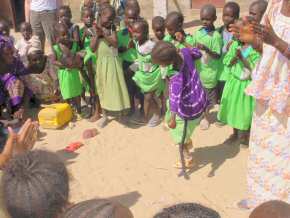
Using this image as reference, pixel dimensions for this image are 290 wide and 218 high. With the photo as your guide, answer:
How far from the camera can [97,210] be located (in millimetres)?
1746

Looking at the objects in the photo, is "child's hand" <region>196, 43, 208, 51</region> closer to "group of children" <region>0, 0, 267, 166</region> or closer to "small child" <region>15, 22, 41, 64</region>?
"group of children" <region>0, 0, 267, 166</region>

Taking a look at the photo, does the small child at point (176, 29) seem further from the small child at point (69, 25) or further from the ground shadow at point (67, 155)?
the ground shadow at point (67, 155)

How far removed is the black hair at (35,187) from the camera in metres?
1.89

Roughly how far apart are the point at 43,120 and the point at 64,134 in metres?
0.38

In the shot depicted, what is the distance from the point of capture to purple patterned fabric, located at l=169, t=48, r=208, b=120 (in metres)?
4.28

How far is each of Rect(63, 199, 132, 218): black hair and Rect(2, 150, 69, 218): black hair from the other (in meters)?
0.14

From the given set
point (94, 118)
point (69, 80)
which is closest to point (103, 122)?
point (94, 118)

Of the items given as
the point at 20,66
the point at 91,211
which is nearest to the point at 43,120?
the point at 20,66

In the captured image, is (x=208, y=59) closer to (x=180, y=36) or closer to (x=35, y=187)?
(x=180, y=36)

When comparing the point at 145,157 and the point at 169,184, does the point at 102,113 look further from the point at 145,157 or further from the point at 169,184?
the point at 169,184

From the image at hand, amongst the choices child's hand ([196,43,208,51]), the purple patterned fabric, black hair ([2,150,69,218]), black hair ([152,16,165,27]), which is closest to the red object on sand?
the purple patterned fabric

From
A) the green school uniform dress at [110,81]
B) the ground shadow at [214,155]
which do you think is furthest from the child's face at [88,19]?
the ground shadow at [214,155]

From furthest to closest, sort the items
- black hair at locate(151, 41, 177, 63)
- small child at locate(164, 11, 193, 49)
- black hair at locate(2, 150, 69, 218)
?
small child at locate(164, 11, 193, 49) < black hair at locate(151, 41, 177, 63) < black hair at locate(2, 150, 69, 218)

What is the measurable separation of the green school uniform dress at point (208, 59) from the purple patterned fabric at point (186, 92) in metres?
1.02
